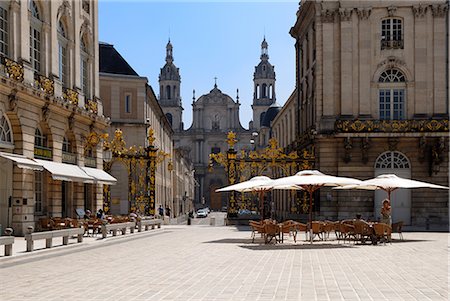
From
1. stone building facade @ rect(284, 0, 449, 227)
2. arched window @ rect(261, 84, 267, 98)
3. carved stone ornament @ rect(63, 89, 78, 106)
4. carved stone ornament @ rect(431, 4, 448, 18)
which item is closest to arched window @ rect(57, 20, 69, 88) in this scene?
carved stone ornament @ rect(63, 89, 78, 106)

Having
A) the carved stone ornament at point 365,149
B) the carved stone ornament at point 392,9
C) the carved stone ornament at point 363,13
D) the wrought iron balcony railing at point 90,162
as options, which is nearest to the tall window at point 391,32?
the carved stone ornament at point 392,9

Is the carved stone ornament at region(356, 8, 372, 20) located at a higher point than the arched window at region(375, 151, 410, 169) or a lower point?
higher

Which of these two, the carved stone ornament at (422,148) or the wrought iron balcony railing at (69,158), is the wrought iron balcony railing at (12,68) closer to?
the wrought iron balcony railing at (69,158)

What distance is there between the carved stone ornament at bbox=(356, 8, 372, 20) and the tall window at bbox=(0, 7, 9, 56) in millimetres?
19299

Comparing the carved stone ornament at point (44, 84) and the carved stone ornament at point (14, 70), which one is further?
the carved stone ornament at point (44, 84)

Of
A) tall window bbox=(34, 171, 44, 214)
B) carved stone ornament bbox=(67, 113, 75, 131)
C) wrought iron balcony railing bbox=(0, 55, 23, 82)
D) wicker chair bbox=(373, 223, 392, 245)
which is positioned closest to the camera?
wicker chair bbox=(373, 223, 392, 245)

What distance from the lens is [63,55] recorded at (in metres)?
33.4

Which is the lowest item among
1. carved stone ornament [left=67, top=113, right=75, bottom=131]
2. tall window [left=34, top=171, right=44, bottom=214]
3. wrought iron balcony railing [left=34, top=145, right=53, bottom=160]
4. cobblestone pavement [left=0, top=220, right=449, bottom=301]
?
cobblestone pavement [left=0, top=220, right=449, bottom=301]

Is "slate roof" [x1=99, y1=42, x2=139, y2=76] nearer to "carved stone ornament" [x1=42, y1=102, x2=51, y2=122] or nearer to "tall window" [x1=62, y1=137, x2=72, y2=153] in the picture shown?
"tall window" [x1=62, y1=137, x2=72, y2=153]

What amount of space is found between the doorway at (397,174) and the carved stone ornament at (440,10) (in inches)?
299

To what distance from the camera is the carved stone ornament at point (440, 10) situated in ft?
124

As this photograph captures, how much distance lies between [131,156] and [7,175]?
1156 cm

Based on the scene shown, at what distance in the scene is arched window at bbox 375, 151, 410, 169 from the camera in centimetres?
3744

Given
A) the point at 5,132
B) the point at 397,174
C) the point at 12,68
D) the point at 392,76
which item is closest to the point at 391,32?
the point at 392,76
